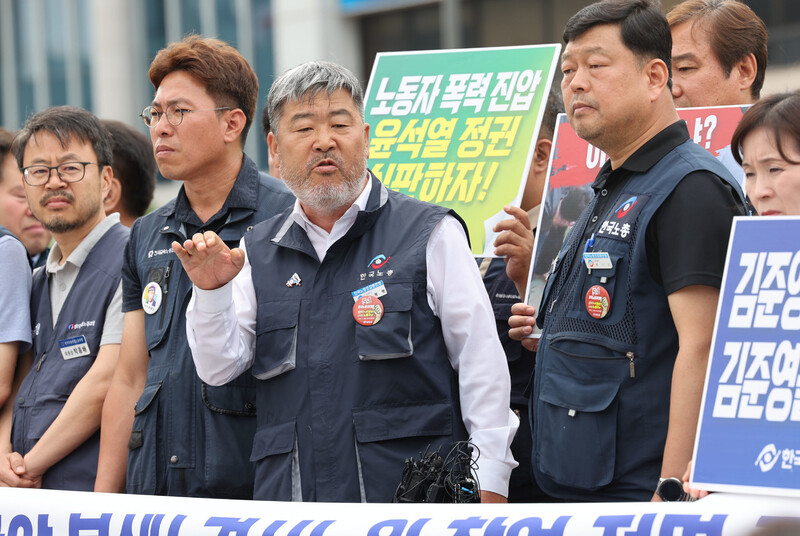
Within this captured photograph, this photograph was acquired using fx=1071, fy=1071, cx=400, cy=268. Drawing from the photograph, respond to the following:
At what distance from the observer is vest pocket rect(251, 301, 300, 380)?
3271mm

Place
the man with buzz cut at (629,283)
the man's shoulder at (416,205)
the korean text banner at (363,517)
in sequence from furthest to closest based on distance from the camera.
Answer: the man's shoulder at (416,205) < the man with buzz cut at (629,283) < the korean text banner at (363,517)

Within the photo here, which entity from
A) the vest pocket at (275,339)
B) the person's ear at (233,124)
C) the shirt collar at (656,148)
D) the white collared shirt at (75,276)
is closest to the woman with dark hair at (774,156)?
the shirt collar at (656,148)

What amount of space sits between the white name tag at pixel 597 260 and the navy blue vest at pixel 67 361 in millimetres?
1997

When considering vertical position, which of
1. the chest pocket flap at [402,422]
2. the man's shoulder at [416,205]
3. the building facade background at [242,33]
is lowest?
the chest pocket flap at [402,422]

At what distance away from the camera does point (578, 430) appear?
9.75ft

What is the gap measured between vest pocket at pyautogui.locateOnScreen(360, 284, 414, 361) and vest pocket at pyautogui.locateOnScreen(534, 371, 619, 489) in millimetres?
434

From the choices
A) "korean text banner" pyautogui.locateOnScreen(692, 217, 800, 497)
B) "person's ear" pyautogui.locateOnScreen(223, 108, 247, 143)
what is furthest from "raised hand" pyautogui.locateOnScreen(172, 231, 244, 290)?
"korean text banner" pyautogui.locateOnScreen(692, 217, 800, 497)

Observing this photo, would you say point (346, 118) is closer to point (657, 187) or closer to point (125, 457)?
point (657, 187)

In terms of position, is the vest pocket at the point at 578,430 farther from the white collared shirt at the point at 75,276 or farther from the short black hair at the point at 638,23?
the white collared shirt at the point at 75,276

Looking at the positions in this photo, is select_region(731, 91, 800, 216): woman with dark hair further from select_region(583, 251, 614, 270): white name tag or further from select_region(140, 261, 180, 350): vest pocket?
select_region(140, 261, 180, 350): vest pocket

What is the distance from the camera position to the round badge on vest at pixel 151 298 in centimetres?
378

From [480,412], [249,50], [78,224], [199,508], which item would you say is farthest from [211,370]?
[249,50]

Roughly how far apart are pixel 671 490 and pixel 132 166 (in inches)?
125

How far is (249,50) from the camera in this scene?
1823 centimetres
